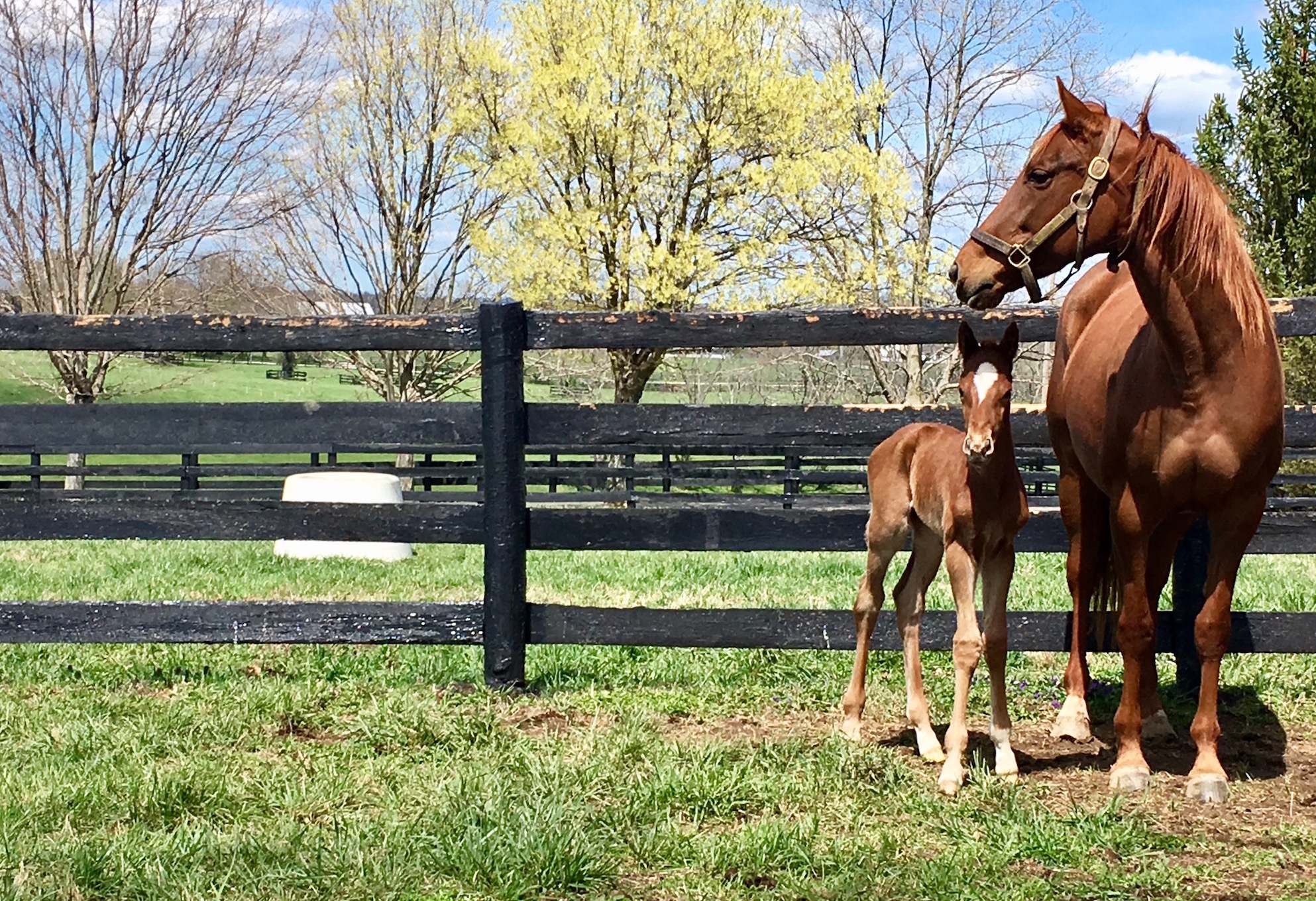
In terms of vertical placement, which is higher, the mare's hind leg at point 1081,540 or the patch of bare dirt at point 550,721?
the mare's hind leg at point 1081,540

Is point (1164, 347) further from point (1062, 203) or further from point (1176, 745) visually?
point (1176, 745)

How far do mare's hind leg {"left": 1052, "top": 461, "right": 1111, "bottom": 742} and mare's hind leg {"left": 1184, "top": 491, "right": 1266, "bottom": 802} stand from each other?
0.67m

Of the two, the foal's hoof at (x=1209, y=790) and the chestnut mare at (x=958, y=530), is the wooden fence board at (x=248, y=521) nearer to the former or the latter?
the chestnut mare at (x=958, y=530)

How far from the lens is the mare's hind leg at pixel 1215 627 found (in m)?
4.05

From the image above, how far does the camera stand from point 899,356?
27625mm

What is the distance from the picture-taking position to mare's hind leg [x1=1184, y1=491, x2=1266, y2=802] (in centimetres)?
405

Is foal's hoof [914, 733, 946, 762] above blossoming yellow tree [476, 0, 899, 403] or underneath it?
underneath

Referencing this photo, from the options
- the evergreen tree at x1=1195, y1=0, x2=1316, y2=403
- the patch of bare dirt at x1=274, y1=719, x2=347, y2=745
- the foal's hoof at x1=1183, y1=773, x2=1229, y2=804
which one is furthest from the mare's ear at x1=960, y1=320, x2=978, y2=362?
the evergreen tree at x1=1195, y1=0, x2=1316, y2=403

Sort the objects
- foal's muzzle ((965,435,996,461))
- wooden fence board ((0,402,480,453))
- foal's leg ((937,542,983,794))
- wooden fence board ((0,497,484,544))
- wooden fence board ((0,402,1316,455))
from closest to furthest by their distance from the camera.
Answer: foal's muzzle ((965,435,996,461))
foal's leg ((937,542,983,794))
wooden fence board ((0,402,1316,455))
wooden fence board ((0,497,484,544))
wooden fence board ((0,402,480,453))

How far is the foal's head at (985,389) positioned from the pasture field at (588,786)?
3.82 ft

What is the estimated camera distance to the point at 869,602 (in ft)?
15.7

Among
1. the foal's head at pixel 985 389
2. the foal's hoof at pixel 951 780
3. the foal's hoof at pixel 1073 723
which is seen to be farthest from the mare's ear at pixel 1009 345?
the foal's hoof at pixel 1073 723

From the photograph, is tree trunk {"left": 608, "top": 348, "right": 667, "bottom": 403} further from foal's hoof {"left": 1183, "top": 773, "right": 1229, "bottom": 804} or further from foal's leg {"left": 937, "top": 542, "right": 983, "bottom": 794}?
foal's hoof {"left": 1183, "top": 773, "right": 1229, "bottom": 804}

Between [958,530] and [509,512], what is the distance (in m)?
2.03
